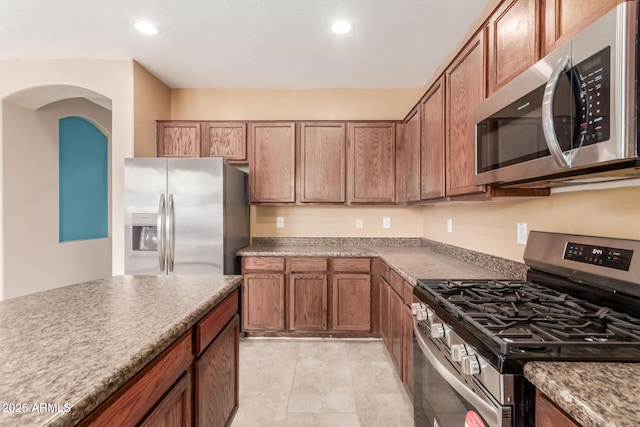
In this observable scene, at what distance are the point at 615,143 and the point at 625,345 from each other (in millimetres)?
539

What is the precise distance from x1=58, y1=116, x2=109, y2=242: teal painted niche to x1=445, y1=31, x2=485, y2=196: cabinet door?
4308 mm

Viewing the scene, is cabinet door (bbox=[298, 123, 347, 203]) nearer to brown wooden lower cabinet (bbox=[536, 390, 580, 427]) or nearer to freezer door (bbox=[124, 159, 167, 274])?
freezer door (bbox=[124, 159, 167, 274])

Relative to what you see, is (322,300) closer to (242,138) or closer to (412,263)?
(412,263)

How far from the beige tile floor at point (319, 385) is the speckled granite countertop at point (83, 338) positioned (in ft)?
3.59

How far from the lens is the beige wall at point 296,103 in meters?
3.65

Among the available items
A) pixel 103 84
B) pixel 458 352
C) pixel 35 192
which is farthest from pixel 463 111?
pixel 35 192

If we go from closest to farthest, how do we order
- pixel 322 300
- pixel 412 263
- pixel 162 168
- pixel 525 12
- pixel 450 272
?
pixel 525 12, pixel 450 272, pixel 412 263, pixel 162 168, pixel 322 300

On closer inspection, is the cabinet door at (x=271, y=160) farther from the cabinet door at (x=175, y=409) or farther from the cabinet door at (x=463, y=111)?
the cabinet door at (x=175, y=409)

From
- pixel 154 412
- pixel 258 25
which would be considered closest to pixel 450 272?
pixel 154 412

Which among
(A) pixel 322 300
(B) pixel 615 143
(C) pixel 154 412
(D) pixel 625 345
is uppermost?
(B) pixel 615 143

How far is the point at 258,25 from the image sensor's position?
242 centimetres

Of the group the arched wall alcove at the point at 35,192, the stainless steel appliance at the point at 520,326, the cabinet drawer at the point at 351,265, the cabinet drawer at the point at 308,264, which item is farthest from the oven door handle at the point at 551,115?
the arched wall alcove at the point at 35,192

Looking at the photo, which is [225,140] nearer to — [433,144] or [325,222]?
[325,222]

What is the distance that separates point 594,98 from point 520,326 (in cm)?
72
